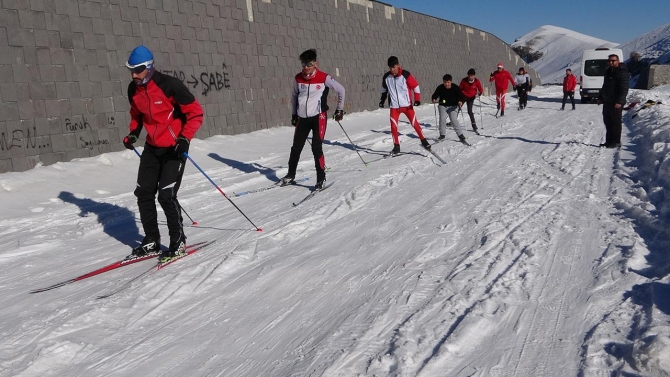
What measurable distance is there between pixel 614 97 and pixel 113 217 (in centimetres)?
891

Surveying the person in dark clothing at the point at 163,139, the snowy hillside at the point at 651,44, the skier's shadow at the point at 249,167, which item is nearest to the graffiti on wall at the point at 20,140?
the skier's shadow at the point at 249,167

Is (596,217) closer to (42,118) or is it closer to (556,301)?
(556,301)

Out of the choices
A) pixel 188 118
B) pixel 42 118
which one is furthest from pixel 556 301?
pixel 42 118

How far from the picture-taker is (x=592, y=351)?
3010mm

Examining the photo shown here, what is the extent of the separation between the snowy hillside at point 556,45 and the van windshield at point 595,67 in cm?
5836

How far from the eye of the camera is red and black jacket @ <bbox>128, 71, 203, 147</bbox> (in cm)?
488

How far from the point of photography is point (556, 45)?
108 m

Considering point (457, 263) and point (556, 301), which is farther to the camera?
point (457, 263)

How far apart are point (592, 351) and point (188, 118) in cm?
361

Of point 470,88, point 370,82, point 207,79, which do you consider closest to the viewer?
point 207,79

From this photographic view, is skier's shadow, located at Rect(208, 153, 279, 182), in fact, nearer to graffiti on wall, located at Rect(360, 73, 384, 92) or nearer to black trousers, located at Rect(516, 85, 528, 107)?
graffiti on wall, located at Rect(360, 73, 384, 92)

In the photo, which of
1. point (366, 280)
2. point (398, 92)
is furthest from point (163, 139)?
point (398, 92)

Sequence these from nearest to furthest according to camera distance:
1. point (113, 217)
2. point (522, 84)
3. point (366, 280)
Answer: point (366, 280) < point (113, 217) < point (522, 84)

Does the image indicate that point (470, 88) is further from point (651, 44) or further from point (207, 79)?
point (651, 44)
